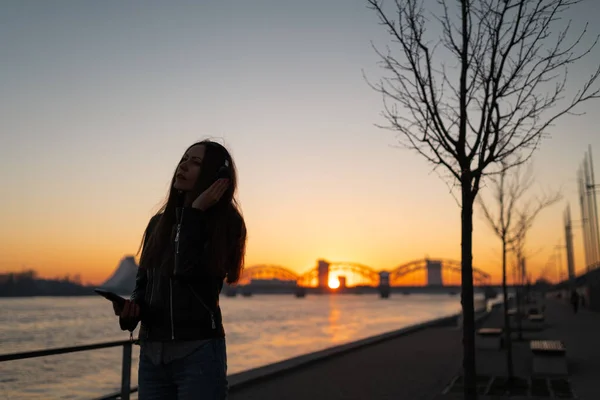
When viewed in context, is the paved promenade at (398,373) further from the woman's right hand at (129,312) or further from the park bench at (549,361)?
the woman's right hand at (129,312)

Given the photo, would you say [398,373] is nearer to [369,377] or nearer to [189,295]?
[369,377]

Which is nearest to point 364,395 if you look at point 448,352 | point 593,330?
point 448,352

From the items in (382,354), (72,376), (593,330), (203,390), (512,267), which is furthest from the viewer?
(512,267)

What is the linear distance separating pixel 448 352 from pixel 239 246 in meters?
15.3

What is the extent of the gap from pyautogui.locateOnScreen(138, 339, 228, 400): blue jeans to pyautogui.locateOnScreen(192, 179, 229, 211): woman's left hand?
0.60 m

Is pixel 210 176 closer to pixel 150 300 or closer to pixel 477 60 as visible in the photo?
pixel 150 300

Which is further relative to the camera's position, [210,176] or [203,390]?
[210,176]

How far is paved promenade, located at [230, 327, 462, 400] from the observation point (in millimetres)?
10016

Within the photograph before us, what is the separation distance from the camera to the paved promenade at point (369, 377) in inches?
394

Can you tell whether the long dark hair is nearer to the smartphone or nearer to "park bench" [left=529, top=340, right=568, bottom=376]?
the smartphone

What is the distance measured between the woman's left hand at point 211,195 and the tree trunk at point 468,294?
185 inches

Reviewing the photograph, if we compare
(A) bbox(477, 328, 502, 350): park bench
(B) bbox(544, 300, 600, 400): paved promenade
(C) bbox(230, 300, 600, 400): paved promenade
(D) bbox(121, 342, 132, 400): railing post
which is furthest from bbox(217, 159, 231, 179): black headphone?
(A) bbox(477, 328, 502, 350): park bench

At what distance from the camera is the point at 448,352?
16.9 meters

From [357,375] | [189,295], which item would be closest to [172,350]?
[189,295]
